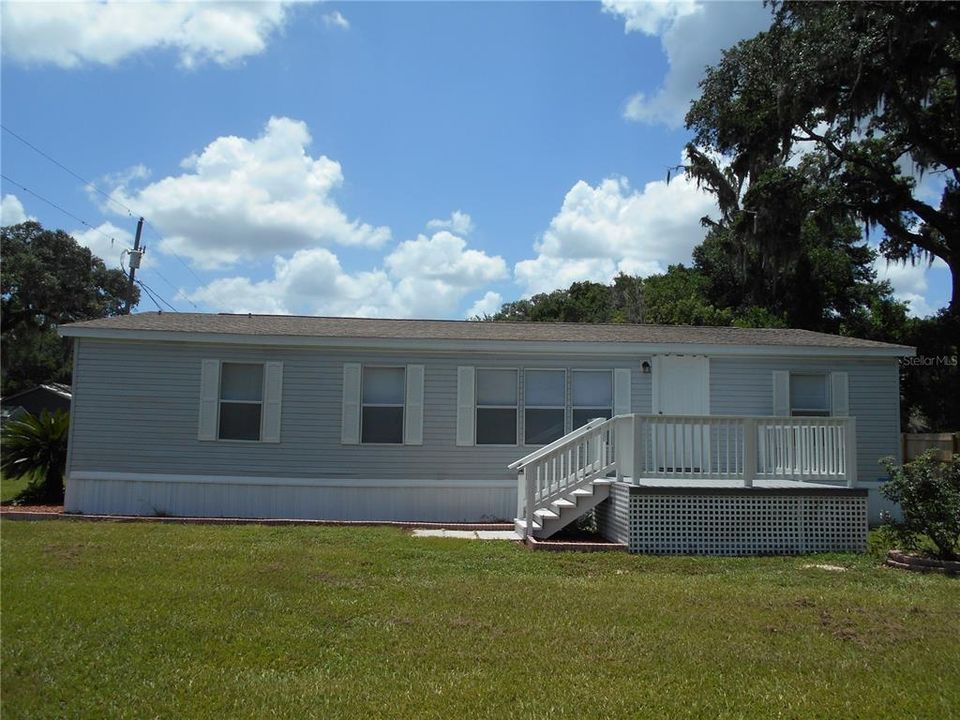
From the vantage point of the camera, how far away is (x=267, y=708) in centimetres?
457

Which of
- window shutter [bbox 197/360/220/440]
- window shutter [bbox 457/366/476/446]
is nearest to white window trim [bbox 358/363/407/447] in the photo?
window shutter [bbox 457/366/476/446]

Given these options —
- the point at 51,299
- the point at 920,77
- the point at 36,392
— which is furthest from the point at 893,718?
the point at 36,392

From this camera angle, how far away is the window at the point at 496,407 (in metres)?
13.8

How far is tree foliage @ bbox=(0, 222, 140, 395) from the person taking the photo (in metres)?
35.0

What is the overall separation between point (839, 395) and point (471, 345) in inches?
251

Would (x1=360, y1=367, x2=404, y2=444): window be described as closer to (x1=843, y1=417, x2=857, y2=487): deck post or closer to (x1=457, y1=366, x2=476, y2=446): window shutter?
(x1=457, y1=366, x2=476, y2=446): window shutter

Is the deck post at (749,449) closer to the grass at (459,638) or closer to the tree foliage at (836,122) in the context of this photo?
the grass at (459,638)

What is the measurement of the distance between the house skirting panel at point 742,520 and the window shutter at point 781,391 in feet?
11.6

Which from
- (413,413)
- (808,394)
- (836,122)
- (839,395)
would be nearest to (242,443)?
(413,413)

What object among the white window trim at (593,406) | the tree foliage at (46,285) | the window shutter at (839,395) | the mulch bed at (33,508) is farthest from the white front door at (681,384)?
the tree foliage at (46,285)

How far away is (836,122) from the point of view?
21.1 metres

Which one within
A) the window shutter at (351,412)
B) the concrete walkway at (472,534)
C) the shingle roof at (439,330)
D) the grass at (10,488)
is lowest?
the concrete walkway at (472,534)

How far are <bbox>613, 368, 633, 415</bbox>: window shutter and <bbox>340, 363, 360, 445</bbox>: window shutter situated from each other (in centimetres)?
429

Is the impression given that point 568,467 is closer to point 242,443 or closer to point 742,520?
point 742,520
